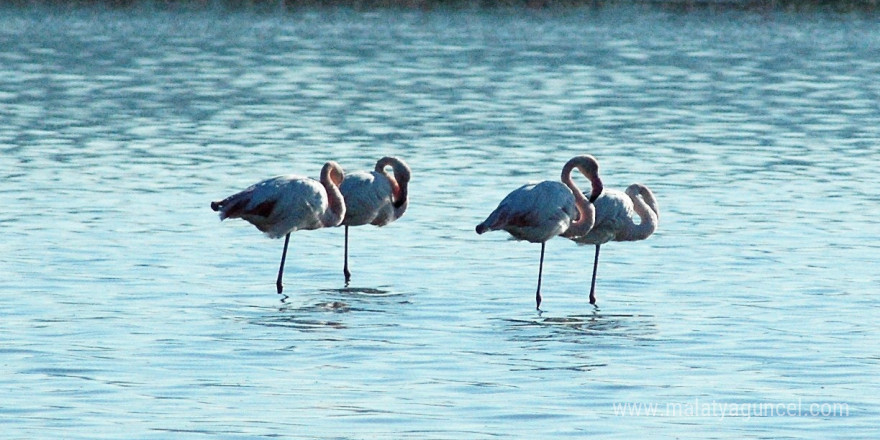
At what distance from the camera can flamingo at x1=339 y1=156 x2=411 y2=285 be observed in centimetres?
1422

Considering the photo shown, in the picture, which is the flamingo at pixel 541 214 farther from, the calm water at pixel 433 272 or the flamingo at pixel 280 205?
the flamingo at pixel 280 205

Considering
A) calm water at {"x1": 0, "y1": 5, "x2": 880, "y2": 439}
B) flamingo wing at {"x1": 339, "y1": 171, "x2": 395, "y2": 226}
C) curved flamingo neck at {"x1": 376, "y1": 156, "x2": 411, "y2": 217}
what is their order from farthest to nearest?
1. curved flamingo neck at {"x1": 376, "y1": 156, "x2": 411, "y2": 217}
2. flamingo wing at {"x1": 339, "y1": 171, "x2": 395, "y2": 226}
3. calm water at {"x1": 0, "y1": 5, "x2": 880, "y2": 439}

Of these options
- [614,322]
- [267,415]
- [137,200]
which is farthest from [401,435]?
[137,200]

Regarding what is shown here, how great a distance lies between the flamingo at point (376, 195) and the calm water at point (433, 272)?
44 cm

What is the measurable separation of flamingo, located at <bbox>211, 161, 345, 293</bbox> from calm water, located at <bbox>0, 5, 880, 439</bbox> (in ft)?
1.62

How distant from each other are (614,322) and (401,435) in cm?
365

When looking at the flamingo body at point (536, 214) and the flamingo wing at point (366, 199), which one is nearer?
the flamingo body at point (536, 214)

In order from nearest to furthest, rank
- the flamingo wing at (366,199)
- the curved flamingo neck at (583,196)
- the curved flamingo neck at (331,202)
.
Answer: the curved flamingo neck at (583,196) → the curved flamingo neck at (331,202) → the flamingo wing at (366,199)

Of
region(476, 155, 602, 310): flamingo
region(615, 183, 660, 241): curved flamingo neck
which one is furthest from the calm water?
region(476, 155, 602, 310): flamingo

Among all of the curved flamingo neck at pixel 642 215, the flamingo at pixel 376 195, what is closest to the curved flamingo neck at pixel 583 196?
the curved flamingo neck at pixel 642 215

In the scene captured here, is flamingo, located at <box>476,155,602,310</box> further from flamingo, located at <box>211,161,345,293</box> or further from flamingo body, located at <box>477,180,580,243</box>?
flamingo, located at <box>211,161,345,293</box>

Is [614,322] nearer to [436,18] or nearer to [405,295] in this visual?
[405,295]

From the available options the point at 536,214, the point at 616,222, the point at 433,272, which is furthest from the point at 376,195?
the point at 616,222

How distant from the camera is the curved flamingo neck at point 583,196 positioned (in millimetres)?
13047
